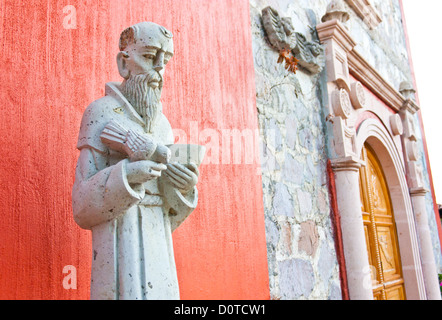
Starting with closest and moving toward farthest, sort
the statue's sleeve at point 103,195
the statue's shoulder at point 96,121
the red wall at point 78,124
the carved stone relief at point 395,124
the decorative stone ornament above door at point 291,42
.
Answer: the statue's sleeve at point 103,195
the statue's shoulder at point 96,121
the red wall at point 78,124
the decorative stone ornament above door at point 291,42
the carved stone relief at point 395,124

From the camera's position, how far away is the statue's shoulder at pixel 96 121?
4.44 feet

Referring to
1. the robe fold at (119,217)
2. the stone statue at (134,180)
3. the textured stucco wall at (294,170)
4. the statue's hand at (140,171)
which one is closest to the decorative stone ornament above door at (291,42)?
the textured stucco wall at (294,170)

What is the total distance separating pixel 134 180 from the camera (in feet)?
4.18

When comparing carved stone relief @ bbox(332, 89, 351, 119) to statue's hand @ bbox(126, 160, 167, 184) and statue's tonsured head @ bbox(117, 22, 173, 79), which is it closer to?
statue's tonsured head @ bbox(117, 22, 173, 79)

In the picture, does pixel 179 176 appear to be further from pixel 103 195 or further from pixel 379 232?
pixel 379 232

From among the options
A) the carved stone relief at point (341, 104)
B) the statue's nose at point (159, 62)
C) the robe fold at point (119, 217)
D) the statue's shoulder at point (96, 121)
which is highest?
the carved stone relief at point (341, 104)

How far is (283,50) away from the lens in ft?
11.5

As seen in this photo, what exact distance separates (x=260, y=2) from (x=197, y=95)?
1317mm

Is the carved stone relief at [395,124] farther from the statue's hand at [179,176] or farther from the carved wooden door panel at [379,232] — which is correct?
the statue's hand at [179,176]

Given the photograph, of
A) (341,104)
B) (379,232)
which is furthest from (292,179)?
(379,232)

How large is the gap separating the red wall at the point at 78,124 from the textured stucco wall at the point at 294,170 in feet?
0.67

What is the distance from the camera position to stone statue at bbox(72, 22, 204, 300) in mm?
1267

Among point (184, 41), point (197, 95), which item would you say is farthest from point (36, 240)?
point (184, 41)

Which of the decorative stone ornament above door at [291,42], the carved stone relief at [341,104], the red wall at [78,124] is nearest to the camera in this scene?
the red wall at [78,124]
